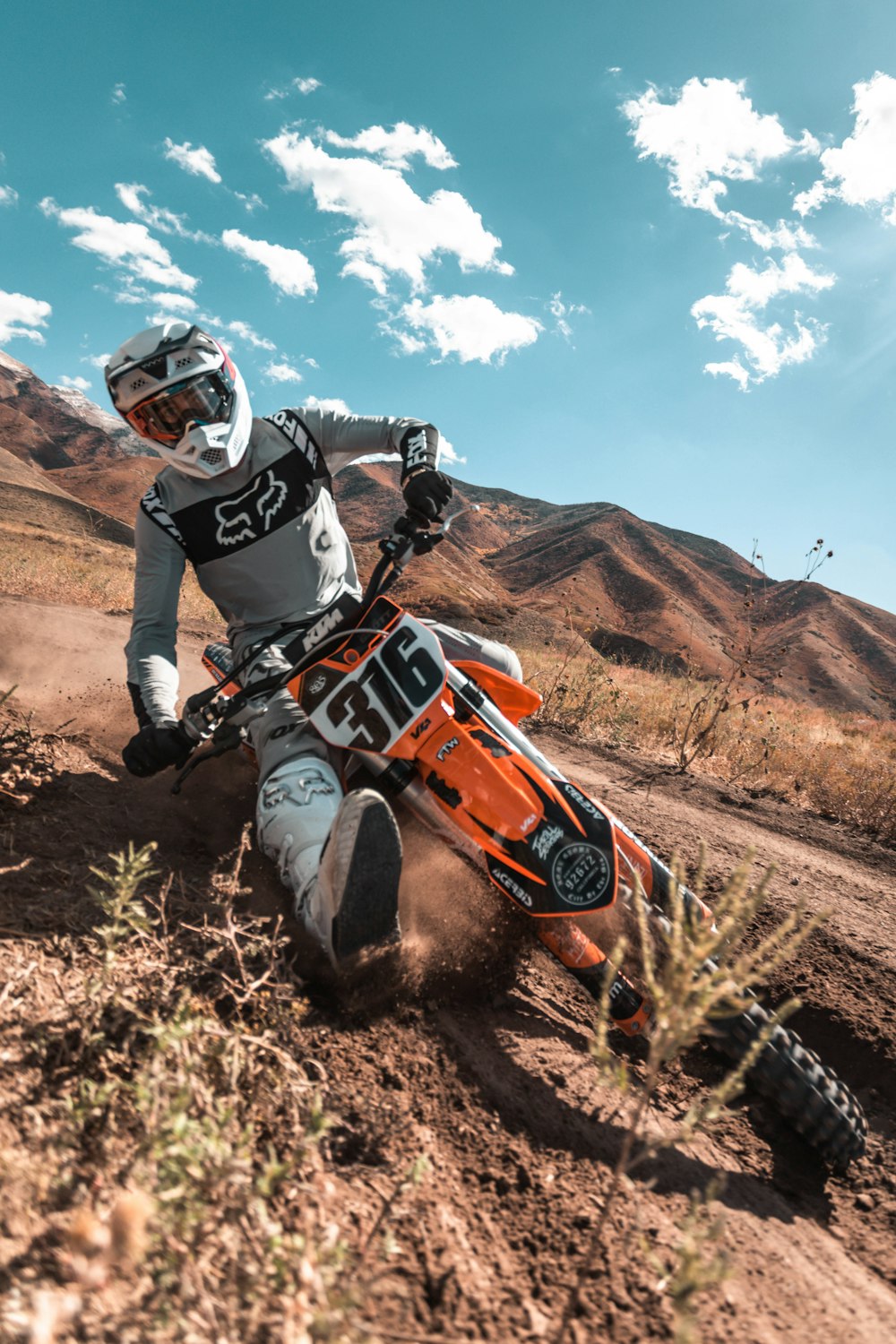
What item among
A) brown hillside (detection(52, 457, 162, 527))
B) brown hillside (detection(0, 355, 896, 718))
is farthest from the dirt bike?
brown hillside (detection(52, 457, 162, 527))

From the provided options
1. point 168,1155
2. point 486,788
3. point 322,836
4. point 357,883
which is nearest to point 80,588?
point 322,836

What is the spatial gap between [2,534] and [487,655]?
94.8ft

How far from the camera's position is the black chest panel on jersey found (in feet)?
11.7

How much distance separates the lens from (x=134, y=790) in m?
3.76

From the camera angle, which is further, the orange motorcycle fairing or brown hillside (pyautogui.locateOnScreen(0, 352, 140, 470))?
A: brown hillside (pyautogui.locateOnScreen(0, 352, 140, 470))

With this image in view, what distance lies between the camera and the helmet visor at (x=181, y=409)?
3.30 m

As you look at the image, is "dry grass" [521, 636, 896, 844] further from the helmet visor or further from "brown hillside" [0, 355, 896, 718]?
"brown hillside" [0, 355, 896, 718]

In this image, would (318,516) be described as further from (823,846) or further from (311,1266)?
(823,846)

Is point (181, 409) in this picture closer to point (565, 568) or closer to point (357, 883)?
point (357, 883)

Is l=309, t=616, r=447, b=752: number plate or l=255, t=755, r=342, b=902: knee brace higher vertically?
l=309, t=616, r=447, b=752: number plate

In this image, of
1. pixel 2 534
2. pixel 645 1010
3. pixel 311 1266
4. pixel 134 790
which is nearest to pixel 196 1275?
pixel 311 1266

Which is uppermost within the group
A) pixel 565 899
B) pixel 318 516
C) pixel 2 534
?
pixel 318 516

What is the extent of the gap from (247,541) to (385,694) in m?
1.43

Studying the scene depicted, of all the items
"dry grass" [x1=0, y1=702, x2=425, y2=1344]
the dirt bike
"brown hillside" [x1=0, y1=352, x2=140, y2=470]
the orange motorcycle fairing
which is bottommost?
"dry grass" [x1=0, y1=702, x2=425, y2=1344]
